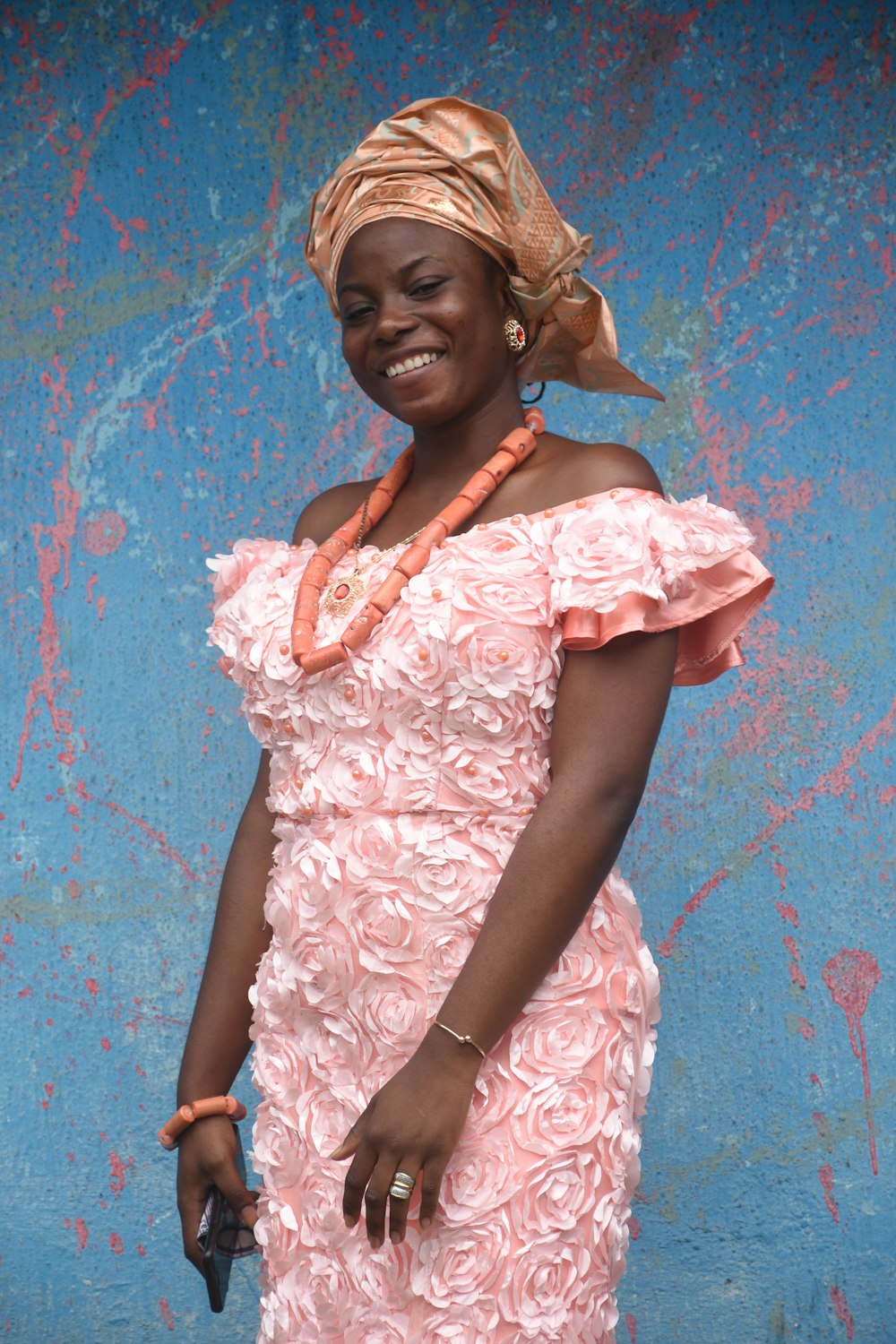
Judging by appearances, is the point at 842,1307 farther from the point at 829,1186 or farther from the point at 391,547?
the point at 391,547

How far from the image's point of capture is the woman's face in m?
2.24

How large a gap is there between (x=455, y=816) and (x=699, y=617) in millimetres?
440

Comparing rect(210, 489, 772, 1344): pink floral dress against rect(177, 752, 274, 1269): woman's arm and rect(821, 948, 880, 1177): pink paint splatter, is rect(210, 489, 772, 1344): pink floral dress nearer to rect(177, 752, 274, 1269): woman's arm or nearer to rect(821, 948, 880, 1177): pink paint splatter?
rect(177, 752, 274, 1269): woman's arm

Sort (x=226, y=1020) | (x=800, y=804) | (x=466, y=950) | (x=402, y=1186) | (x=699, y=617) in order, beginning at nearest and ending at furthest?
(x=402, y=1186) < (x=466, y=950) < (x=699, y=617) < (x=226, y=1020) < (x=800, y=804)

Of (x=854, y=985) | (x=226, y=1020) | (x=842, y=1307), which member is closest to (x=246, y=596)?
(x=226, y=1020)

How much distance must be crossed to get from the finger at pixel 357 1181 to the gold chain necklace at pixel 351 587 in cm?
76

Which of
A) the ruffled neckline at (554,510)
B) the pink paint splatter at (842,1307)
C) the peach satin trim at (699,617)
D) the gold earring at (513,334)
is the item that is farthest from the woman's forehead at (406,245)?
the pink paint splatter at (842,1307)

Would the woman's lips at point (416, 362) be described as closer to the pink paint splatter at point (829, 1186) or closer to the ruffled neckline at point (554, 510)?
the ruffled neckline at point (554, 510)

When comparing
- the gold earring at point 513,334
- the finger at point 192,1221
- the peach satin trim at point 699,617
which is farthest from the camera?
the gold earring at point 513,334

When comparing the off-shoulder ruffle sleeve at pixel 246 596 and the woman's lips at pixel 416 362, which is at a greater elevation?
the woman's lips at pixel 416 362

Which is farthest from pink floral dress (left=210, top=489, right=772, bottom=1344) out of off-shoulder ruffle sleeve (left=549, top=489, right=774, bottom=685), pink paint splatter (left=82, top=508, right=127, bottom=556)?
pink paint splatter (left=82, top=508, right=127, bottom=556)

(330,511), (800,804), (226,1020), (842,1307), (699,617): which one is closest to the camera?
(699,617)

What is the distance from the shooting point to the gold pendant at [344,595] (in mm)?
2246

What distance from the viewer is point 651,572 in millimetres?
2018
